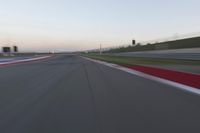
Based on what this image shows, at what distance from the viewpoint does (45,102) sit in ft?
→ 27.8

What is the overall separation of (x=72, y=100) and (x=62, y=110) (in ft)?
4.95

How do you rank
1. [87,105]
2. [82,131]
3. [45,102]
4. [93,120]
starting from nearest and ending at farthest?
[82,131] < [93,120] < [87,105] < [45,102]

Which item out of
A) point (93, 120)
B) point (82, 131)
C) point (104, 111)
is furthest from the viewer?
point (104, 111)

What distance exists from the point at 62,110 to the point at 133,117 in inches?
72.4

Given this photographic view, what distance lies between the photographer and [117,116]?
21.3 ft

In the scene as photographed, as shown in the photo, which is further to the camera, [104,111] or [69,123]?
[104,111]

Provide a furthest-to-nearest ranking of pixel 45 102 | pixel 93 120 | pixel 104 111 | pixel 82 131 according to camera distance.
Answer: pixel 45 102 → pixel 104 111 → pixel 93 120 → pixel 82 131

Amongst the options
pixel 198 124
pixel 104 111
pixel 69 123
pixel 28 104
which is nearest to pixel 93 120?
pixel 69 123

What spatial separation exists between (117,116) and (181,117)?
132cm

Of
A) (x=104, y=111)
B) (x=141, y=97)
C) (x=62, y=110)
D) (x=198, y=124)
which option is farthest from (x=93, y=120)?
(x=141, y=97)

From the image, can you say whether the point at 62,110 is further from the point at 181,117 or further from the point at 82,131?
the point at 181,117

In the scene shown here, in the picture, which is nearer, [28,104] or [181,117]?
[181,117]

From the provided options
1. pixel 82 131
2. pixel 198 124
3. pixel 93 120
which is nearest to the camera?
pixel 82 131

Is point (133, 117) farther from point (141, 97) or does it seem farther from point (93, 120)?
point (141, 97)
